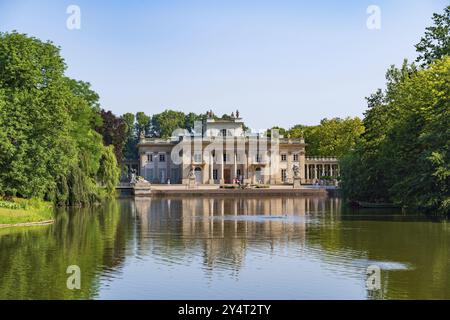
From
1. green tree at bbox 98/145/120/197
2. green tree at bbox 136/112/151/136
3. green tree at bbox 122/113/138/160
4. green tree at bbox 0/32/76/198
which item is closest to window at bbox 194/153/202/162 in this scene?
green tree at bbox 122/113/138/160

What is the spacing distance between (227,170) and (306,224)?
56.7 meters

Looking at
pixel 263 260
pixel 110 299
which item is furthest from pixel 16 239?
pixel 110 299

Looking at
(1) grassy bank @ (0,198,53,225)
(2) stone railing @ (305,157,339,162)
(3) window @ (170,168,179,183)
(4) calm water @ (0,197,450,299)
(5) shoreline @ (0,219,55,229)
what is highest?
(2) stone railing @ (305,157,339,162)

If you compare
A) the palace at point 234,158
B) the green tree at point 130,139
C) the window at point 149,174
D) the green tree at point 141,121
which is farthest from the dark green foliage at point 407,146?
the green tree at point 141,121

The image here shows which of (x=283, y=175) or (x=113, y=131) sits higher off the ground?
(x=113, y=131)

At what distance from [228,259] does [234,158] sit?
6726 cm

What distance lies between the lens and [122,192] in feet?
240

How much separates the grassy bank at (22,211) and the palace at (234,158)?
52.0m

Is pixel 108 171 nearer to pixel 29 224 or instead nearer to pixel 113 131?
pixel 29 224

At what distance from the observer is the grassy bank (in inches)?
1109

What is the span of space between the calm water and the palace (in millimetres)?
54117

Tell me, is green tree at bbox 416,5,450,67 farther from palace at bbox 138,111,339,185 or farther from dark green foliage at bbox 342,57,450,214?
palace at bbox 138,111,339,185

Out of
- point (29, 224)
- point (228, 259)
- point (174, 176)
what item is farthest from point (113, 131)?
point (228, 259)

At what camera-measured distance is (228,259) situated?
1906cm
